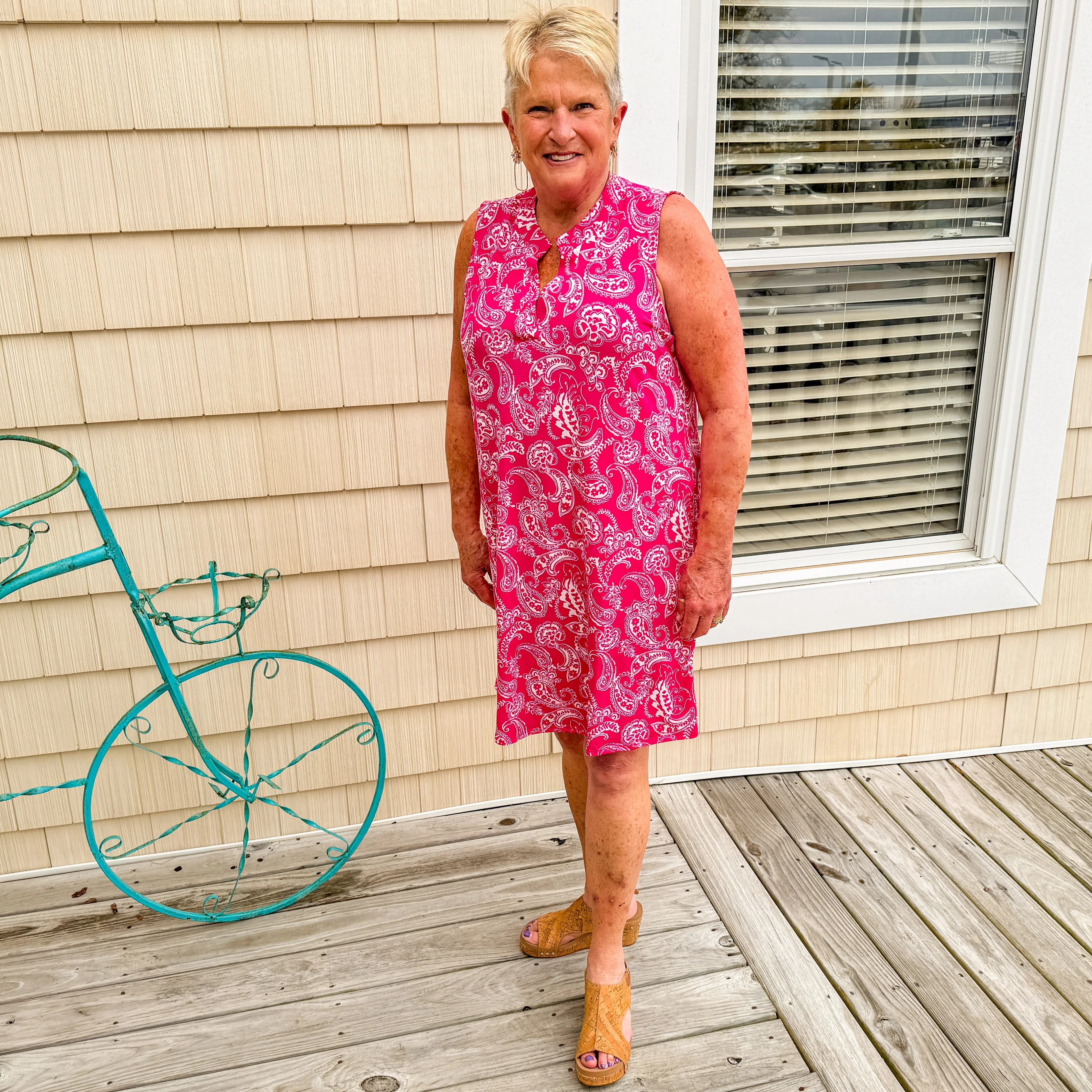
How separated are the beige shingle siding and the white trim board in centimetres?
3

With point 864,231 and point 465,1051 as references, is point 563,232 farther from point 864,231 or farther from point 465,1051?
point 465,1051

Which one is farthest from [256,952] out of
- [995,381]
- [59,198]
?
[995,381]

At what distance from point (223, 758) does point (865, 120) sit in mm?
1948

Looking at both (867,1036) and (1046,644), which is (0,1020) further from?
(1046,644)

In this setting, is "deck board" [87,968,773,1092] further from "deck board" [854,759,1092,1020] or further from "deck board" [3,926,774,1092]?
"deck board" [854,759,1092,1020]

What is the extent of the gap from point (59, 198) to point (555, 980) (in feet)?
5.54

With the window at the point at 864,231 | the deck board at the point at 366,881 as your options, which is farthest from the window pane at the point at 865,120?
the deck board at the point at 366,881

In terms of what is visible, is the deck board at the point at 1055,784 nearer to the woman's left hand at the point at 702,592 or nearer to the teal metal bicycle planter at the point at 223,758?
the woman's left hand at the point at 702,592

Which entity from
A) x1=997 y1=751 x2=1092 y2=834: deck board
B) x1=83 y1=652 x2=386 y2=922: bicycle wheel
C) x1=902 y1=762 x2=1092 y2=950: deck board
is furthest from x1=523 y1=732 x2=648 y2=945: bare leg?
x1=997 y1=751 x2=1092 y2=834: deck board

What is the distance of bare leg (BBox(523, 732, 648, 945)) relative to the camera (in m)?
1.77

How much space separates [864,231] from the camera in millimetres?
2170

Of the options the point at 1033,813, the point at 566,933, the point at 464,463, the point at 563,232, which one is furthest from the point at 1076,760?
the point at 563,232

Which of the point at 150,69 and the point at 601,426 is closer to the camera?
the point at 601,426

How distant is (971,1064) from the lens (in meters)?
1.65
